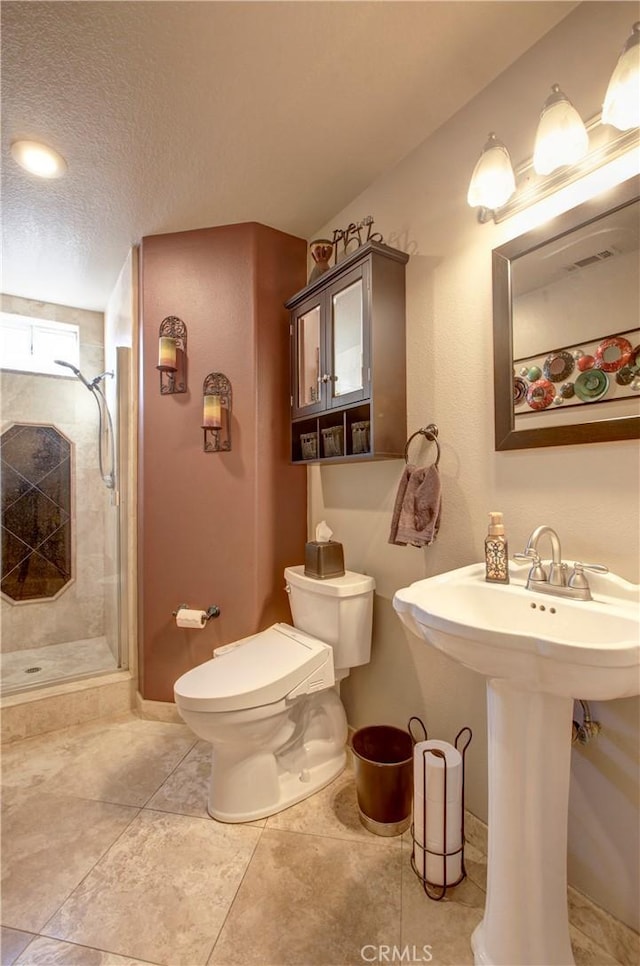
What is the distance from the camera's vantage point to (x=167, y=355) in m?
2.01

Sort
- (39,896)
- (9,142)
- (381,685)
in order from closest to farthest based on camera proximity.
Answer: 1. (39,896)
2. (9,142)
3. (381,685)

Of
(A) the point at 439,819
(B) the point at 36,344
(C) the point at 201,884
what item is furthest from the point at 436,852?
(B) the point at 36,344

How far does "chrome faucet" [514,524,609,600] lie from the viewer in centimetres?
100

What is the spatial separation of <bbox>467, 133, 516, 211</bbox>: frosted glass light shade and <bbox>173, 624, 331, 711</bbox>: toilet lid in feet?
5.22

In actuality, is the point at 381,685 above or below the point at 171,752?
above

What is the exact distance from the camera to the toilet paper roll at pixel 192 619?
194 centimetres

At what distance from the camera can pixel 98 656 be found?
8.30ft

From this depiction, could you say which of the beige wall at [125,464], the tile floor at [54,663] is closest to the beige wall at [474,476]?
the beige wall at [125,464]

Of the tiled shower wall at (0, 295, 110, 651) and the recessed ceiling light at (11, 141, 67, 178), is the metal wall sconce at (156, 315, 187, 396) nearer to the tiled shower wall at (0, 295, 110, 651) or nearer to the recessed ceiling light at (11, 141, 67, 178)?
the recessed ceiling light at (11, 141, 67, 178)

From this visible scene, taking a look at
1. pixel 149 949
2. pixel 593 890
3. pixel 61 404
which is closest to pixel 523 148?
pixel 593 890

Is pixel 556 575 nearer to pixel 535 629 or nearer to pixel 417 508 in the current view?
pixel 535 629

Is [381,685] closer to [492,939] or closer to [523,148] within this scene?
[492,939]

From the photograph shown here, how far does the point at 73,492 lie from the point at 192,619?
152cm

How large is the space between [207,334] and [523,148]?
1446mm
